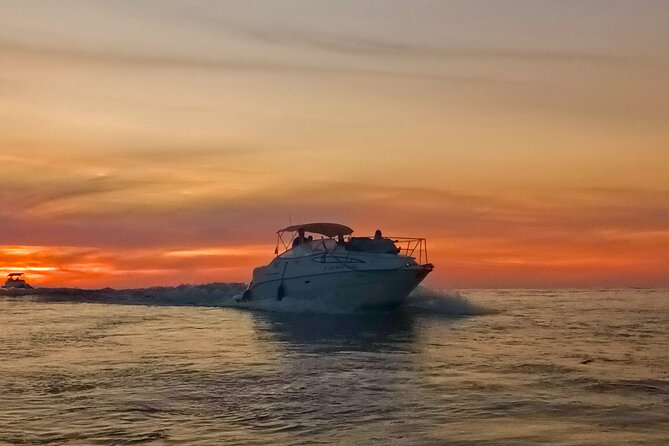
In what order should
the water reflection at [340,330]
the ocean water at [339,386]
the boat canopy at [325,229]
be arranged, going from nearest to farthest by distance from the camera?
the ocean water at [339,386] < the water reflection at [340,330] < the boat canopy at [325,229]

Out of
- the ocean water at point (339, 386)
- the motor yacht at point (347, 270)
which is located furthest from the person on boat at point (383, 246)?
the ocean water at point (339, 386)

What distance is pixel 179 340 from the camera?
22531 mm

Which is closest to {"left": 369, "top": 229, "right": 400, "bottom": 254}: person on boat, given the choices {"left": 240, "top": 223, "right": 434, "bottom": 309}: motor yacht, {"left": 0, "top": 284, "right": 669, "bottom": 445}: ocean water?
{"left": 240, "top": 223, "right": 434, "bottom": 309}: motor yacht

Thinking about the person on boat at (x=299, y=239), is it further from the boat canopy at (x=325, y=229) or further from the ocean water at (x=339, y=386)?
the ocean water at (x=339, y=386)

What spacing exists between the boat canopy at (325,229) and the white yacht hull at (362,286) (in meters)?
2.85

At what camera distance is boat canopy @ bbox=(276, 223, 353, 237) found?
123ft

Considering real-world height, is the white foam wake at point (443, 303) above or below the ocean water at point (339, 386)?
above

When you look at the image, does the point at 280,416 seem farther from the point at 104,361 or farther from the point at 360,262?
the point at 360,262

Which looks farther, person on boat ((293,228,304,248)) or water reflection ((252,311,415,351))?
person on boat ((293,228,304,248))

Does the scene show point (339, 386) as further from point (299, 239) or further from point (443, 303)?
point (443, 303)

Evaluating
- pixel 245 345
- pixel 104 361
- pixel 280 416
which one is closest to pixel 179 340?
pixel 245 345

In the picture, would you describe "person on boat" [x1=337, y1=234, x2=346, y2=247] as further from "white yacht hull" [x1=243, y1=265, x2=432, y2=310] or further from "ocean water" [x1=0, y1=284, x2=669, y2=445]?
"ocean water" [x1=0, y1=284, x2=669, y2=445]

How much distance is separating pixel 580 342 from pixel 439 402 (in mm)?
10919

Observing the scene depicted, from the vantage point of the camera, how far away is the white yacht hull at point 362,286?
110 ft
